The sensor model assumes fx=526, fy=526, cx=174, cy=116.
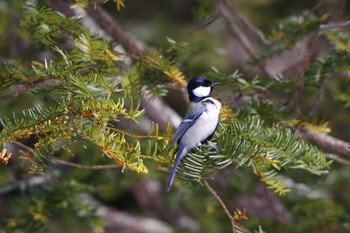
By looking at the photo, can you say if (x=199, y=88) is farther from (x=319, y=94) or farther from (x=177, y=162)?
(x=319, y=94)

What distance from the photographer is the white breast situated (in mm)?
2457

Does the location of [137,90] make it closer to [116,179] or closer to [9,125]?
[9,125]

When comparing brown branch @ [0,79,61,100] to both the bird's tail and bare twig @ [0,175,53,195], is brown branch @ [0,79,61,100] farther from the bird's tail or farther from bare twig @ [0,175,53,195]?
bare twig @ [0,175,53,195]

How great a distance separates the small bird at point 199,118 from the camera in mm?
2424

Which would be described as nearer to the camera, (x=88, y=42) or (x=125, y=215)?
(x=88, y=42)

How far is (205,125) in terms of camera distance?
99.0 inches

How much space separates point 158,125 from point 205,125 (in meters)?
0.82

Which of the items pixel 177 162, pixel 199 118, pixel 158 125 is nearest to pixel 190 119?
pixel 199 118

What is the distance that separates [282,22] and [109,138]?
1.44 m

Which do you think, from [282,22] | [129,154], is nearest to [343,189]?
[282,22]

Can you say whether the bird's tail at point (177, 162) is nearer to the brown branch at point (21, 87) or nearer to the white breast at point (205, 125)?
the white breast at point (205, 125)

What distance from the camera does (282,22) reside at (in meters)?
2.99

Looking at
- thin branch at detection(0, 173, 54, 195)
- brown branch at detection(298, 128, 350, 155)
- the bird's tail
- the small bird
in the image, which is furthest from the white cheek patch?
thin branch at detection(0, 173, 54, 195)

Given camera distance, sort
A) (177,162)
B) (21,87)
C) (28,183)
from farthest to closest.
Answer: (28,183), (21,87), (177,162)
